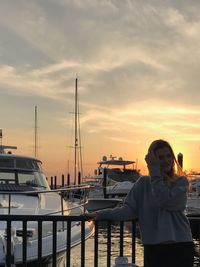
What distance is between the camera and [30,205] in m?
11.6

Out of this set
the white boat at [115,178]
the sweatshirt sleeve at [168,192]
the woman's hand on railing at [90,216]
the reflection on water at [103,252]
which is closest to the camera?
the sweatshirt sleeve at [168,192]

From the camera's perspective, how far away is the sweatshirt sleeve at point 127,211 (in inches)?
180

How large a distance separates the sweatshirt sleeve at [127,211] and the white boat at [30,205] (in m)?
3.80

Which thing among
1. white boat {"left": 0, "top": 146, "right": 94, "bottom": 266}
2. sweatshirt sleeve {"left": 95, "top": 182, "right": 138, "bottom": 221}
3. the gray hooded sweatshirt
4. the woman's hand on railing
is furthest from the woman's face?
white boat {"left": 0, "top": 146, "right": 94, "bottom": 266}

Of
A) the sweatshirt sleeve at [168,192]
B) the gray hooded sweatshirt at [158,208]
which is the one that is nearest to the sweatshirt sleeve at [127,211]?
the gray hooded sweatshirt at [158,208]

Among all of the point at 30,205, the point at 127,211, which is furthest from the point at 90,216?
the point at 30,205

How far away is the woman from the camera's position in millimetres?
4328

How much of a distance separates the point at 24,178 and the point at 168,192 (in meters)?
10.9

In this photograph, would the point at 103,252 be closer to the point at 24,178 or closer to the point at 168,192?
the point at 24,178

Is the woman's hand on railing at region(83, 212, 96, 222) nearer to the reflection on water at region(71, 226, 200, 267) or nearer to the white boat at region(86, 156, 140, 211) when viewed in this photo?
the reflection on water at region(71, 226, 200, 267)

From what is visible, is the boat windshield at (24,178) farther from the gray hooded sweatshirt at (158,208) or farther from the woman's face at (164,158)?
the woman's face at (164,158)

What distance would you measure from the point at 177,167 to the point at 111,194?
3800cm

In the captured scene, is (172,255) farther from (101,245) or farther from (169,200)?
(101,245)

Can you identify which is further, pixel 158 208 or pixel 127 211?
pixel 127 211
